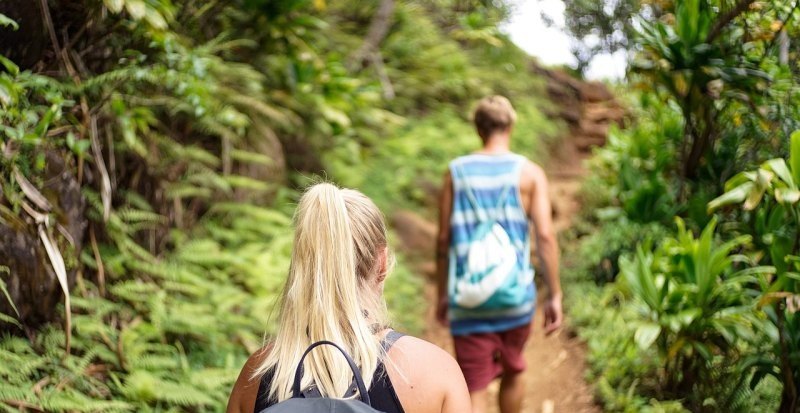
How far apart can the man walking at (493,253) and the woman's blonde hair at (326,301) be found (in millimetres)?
1931

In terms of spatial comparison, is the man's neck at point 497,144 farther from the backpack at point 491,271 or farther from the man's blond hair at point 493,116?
the backpack at point 491,271

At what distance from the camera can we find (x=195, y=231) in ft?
18.8

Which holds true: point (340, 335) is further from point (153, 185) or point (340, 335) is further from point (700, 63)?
point (153, 185)

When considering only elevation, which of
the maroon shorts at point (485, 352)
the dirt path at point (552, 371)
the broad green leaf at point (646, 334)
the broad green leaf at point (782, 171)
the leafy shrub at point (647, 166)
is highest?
the broad green leaf at point (782, 171)

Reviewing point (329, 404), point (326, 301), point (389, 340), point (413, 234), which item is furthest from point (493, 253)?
point (413, 234)

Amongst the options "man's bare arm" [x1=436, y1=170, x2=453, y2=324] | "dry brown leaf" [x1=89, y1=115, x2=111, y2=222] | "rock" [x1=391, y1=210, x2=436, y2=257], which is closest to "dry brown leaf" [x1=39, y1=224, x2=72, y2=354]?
"dry brown leaf" [x1=89, y1=115, x2=111, y2=222]

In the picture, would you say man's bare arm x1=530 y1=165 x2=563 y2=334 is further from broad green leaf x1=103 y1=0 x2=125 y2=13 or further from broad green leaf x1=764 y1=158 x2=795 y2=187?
broad green leaf x1=103 y1=0 x2=125 y2=13

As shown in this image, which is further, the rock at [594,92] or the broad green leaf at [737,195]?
the rock at [594,92]

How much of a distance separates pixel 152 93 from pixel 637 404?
4194 millimetres

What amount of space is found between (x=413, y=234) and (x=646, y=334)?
14.8ft

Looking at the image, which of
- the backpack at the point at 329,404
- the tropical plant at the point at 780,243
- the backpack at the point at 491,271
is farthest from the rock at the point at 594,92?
the backpack at the point at 329,404

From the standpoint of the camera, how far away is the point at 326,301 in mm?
1840

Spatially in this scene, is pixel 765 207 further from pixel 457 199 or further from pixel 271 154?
pixel 271 154

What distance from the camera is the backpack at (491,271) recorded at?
3729 mm
